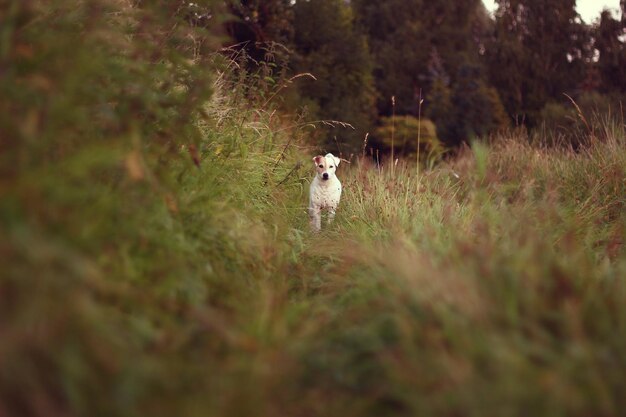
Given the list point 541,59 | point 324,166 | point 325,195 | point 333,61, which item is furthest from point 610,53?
point 325,195

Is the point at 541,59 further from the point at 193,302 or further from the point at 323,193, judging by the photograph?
the point at 193,302

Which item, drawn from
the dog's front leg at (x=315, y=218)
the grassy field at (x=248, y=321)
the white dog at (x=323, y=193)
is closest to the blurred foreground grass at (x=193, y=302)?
the grassy field at (x=248, y=321)

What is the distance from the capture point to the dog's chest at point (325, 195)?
17.6 ft

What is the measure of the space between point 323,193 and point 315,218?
271 mm

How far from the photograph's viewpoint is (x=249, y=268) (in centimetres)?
314

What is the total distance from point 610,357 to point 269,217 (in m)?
2.81

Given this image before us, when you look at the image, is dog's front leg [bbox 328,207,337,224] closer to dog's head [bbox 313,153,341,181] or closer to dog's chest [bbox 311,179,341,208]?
dog's chest [bbox 311,179,341,208]

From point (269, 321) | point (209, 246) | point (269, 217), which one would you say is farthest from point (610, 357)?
point (269, 217)

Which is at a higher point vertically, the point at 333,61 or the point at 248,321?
the point at 333,61

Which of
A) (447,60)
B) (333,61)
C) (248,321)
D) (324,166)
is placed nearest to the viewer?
(248,321)

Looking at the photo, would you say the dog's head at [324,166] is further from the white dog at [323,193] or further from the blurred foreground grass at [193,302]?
the blurred foreground grass at [193,302]

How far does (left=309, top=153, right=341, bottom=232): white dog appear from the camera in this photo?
17.4 feet

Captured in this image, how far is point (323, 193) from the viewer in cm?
539

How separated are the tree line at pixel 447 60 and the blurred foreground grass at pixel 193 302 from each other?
1213 cm
